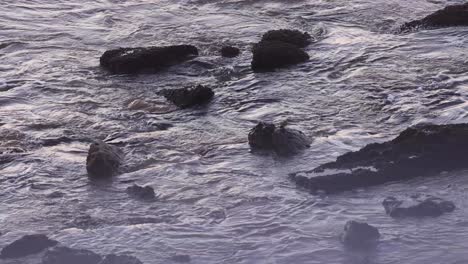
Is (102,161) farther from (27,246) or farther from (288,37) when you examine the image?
(288,37)

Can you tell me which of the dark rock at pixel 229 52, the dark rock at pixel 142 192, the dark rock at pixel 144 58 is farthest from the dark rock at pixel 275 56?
the dark rock at pixel 142 192

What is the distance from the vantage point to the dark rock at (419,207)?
578 cm

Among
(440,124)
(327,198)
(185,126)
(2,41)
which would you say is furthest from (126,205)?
(2,41)

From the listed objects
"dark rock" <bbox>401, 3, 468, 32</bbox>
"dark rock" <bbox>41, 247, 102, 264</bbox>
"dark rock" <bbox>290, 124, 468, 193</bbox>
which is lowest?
"dark rock" <bbox>41, 247, 102, 264</bbox>

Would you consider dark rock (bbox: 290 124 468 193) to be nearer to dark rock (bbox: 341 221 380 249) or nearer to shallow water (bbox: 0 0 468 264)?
shallow water (bbox: 0 0 468 264)

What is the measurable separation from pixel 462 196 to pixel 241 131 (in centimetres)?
239

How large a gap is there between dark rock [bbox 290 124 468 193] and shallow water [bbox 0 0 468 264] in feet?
0.44

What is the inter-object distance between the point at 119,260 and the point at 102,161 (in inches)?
64.7

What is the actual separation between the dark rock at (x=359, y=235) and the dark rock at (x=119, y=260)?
4.11 ft

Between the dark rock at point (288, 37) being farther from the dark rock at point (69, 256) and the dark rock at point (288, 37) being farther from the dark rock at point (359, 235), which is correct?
the dark rock at point (69, 256)

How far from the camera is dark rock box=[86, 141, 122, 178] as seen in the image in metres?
6.87

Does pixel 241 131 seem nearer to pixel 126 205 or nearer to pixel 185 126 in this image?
pixel 185 126

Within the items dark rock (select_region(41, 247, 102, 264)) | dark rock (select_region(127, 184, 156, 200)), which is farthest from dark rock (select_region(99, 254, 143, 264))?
dark rock (select_region(127, 184, 156, 200))

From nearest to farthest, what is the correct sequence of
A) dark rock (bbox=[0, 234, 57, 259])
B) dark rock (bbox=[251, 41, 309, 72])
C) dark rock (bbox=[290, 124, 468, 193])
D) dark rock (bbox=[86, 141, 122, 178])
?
dark rock (bbox=[0, 234, 57, 259]) → dark rock (bbox=[290, 124, 468, 193]) → dark rock (bbox=[86, 141, 122, 178]) → dark rock (bbox=[251, 41, 309, 72])
